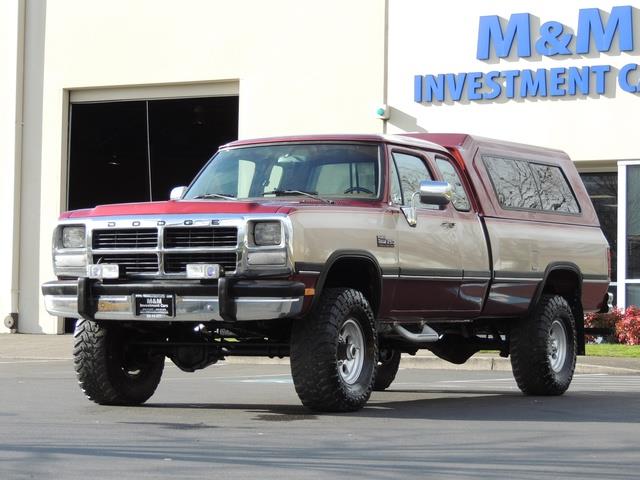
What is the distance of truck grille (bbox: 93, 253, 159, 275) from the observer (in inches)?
441

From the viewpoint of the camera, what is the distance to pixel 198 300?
35.4 ft

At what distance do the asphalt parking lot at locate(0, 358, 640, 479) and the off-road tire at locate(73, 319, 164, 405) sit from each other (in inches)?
7.0

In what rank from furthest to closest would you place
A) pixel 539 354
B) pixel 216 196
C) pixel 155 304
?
pixel 539 354 → pixel 216 196 → pixel 155 304

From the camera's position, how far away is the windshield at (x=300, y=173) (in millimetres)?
11961

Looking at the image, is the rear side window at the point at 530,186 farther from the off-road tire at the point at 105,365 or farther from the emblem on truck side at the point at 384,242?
the off-road tire at the point at 105,365

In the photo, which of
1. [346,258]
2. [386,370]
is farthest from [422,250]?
[386,370]

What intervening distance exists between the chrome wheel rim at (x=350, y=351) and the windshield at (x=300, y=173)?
1.12 m

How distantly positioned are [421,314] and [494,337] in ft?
6.80

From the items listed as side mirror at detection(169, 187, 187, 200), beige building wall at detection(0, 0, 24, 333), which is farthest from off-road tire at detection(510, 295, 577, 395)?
beige building wall at detection(0, 0, 24, 333)

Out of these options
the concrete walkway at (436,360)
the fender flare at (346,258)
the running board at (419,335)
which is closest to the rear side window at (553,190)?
the running board at (419,335)

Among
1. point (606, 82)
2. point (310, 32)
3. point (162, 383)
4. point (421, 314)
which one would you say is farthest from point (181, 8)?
point (421, 314)

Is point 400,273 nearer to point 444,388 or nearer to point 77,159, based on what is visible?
point 444,388

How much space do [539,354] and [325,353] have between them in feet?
11.5

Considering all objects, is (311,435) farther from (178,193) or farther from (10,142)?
(10,142)
